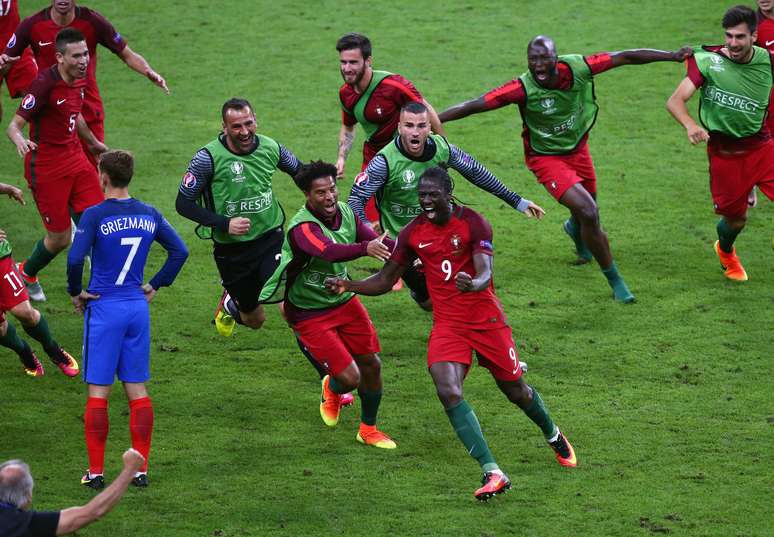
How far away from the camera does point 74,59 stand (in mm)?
11000

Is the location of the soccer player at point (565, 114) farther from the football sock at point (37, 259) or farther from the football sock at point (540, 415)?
the football sock at point (37, 259)

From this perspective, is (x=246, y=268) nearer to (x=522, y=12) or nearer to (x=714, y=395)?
(x=714, y=395)

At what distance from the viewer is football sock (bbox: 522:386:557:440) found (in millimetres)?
8891

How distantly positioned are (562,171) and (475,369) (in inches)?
88.7

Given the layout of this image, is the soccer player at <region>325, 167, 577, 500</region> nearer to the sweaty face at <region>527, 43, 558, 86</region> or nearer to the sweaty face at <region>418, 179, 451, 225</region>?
the sweaty face at <region>418, 179, 451, 225</region>

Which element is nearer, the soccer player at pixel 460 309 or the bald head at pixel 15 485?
the bald head at pixel 15 485

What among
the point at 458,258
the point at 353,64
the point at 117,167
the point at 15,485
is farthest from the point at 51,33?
the point at 15,485

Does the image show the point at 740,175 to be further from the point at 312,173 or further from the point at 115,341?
the point at 115,341

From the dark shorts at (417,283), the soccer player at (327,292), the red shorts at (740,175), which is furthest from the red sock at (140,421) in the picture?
the red shorts at (740,175)

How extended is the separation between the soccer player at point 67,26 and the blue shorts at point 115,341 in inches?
191

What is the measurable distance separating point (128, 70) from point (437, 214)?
38.8ft

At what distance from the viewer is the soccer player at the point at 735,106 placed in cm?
1171

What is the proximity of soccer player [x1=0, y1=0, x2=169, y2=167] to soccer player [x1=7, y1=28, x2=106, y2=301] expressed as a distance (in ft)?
4.18

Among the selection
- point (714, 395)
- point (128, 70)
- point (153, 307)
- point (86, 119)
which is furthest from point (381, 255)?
point (128, 70)
